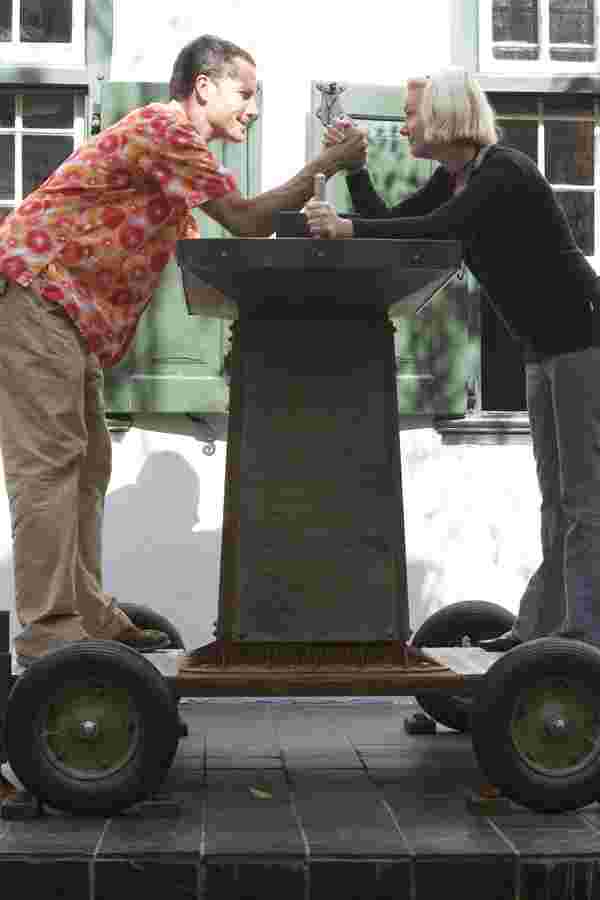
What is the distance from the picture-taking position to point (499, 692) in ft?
14.6

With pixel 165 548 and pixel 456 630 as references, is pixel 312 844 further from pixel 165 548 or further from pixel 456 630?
pixel 165 548

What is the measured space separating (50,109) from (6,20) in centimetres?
39

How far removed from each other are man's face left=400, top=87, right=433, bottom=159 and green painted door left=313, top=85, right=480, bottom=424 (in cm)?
232

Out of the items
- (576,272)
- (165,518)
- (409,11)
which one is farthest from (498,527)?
(576,272)

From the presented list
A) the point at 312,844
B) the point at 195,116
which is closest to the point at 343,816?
the point at 312,844

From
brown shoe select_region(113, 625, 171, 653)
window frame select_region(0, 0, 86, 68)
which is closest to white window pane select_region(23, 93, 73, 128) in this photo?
window frame select_region(0, 0, 86, 68)

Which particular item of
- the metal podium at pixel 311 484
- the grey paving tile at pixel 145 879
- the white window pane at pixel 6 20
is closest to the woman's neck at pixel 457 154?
the metal podium at pixel 311 484

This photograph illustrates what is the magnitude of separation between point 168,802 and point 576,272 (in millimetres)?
1715

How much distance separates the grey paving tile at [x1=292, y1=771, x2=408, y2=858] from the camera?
13.4 feet

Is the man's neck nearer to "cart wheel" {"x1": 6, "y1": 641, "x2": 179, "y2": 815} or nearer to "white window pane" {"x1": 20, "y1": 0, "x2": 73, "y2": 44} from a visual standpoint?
"cart wheel" {"x1": 6, "y1": 641, "x2": 179, "y2": 815}

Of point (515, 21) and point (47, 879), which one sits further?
point (515, 21)

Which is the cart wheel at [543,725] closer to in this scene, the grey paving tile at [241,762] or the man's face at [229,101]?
the grey paving tile at [241,762]

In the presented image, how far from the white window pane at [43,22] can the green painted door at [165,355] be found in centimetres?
50

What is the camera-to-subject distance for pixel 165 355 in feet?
23.9
